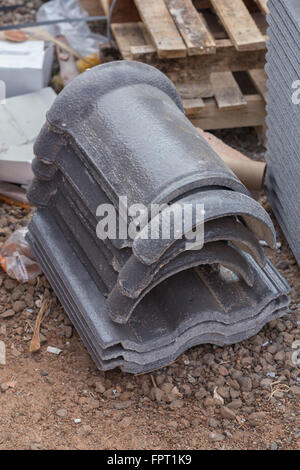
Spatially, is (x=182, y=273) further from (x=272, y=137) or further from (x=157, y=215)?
(x=272, y=137)

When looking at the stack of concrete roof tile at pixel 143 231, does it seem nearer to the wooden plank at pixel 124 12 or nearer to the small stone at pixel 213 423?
the small stone at pixel 213 423

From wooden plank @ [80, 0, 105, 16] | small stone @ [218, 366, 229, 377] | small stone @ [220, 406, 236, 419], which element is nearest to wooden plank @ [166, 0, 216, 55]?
wooden plank @ [80, 0, 105, 16]

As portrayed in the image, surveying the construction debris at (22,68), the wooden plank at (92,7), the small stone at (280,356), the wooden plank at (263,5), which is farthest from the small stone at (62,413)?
the wooden plank at (92,7)

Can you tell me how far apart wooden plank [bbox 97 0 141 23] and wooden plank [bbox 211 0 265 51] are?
0.63m

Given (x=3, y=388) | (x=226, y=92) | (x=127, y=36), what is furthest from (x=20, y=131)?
(x=3, y=388)

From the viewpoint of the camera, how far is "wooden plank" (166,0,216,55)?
3.84m

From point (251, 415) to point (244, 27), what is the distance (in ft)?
7.71

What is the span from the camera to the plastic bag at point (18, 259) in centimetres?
334

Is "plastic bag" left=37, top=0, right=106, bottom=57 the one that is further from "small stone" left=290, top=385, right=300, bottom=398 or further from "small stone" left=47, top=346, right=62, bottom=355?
"small stone" left=290, top=385, right=300, bottom=398

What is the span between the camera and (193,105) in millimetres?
4004

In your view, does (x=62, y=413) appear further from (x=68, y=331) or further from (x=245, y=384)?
(x=245, y=384)

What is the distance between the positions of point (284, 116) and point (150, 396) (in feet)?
5.08

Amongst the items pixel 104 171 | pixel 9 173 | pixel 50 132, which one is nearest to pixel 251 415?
pixel 104 171

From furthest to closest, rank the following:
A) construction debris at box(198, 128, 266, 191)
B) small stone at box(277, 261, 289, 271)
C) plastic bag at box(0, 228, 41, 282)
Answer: construction debris at box(198, 128, 266, 191) < small stone at box(277, 261, 289, 271) < plastic bag at box(0, 228, 41, 282)
